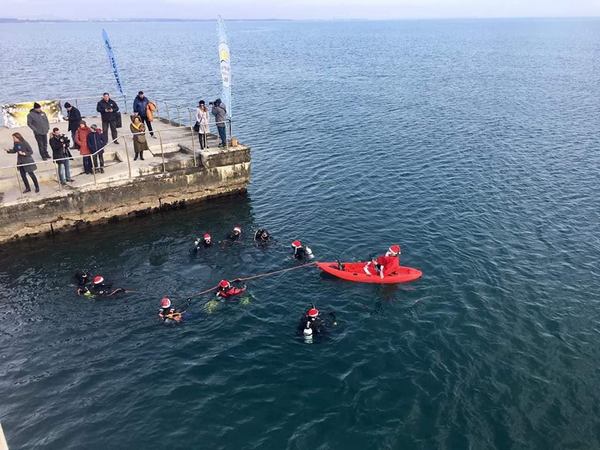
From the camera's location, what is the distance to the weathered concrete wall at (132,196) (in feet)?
80.0

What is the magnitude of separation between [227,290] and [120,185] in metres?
10.9

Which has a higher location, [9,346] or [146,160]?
[146,160]

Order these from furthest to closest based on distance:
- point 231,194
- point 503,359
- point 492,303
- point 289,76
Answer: point 289,76, point 231,194, point 492,303, point 503,359

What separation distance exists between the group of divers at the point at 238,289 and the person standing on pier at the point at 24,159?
6762mm

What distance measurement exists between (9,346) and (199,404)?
8067mm

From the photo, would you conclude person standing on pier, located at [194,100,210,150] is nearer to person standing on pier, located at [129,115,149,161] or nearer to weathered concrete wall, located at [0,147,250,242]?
weathered concrete wall, located at [0,147,250,242]

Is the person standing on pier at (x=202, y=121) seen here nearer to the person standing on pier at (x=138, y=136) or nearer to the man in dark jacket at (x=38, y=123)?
the person standing on pier at (x=138, y=136)

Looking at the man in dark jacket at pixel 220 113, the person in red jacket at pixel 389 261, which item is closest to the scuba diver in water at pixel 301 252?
the person in red jacket at pixel 389 261

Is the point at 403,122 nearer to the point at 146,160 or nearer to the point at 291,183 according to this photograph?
the point at 291,183

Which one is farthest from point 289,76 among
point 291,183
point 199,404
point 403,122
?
point 199,404

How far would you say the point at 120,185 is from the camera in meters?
26.6

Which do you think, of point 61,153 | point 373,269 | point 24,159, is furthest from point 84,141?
point 373,269

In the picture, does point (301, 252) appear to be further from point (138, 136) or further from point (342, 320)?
point (138, 136)

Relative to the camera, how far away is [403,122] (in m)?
50.6
